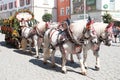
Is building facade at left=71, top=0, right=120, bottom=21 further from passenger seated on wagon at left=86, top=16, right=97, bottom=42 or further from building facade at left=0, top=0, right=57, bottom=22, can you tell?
passenger seated on wagon at left=86, top=16, right=97, bottom=42

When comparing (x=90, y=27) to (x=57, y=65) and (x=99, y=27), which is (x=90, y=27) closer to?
(x=99, y=27)

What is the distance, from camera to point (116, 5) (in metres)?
46.5

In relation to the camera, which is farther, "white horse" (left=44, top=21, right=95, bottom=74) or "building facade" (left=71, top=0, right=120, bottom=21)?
"building facade" (left=71, top=0, right=120, bottom=21)

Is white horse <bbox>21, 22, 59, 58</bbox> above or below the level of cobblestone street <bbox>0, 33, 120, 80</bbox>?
above

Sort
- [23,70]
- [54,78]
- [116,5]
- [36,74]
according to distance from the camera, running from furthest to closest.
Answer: [116,5] → [23,70] → [36,74] → [54,78]

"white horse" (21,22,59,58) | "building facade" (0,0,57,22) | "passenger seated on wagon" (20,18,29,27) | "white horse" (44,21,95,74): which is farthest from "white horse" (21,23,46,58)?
"building facade" (0,0,57,22)

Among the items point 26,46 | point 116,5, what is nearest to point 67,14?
point 116,5

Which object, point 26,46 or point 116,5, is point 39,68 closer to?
point 26,46

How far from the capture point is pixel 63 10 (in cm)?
5856

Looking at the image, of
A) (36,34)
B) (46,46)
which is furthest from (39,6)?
(46,46)

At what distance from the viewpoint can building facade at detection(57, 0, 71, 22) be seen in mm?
56466

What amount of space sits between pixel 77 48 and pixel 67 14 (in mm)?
46472

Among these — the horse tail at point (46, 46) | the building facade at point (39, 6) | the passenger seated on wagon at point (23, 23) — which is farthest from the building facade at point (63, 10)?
the horse tail at point (46, 46)

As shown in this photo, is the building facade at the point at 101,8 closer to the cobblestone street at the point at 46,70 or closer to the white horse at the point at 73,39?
the cobblestone street at the point at 46,70
